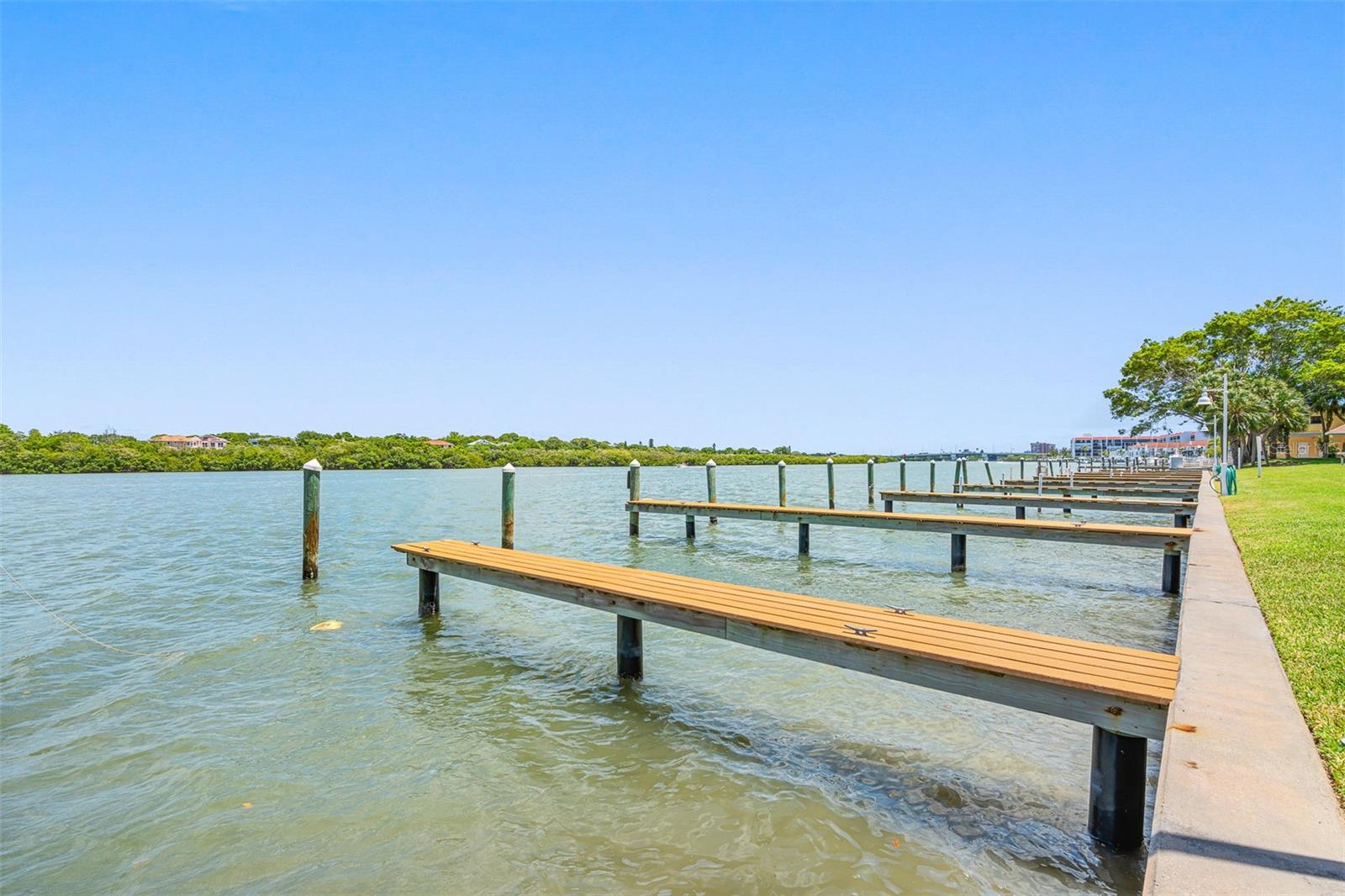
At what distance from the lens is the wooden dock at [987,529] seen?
9148mm

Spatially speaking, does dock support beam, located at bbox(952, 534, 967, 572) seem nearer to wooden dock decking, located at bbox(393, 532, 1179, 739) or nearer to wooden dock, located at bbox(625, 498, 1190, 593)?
wooden dock, located at bbox(625, 498, 1190, 593)

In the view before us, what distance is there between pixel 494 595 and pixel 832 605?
587 centimetres

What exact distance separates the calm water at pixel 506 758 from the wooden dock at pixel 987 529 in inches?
28.1

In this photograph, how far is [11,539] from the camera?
16.8 metres

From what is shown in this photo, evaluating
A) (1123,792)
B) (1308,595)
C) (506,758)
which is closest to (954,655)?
(1123,792)

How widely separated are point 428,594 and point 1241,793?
7.67 m

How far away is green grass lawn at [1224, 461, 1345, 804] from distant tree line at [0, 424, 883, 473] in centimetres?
4982

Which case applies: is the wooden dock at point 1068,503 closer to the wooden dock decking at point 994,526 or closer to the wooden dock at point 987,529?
the wooden dock at point 987,529

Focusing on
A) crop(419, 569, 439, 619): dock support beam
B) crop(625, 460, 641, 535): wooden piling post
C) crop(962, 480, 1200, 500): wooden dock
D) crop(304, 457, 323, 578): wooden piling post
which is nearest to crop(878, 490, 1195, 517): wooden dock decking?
crop(962, 480, 1200, 500): wooden dock

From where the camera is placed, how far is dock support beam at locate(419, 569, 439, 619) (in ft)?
27.2

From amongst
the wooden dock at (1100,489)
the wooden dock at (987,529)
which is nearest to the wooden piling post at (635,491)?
the wooden dock at (987,529)

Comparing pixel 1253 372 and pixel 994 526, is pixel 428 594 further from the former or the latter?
pixel 1253 372

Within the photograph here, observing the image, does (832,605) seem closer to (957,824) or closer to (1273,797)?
(957,824)

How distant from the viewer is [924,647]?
12.3ft
